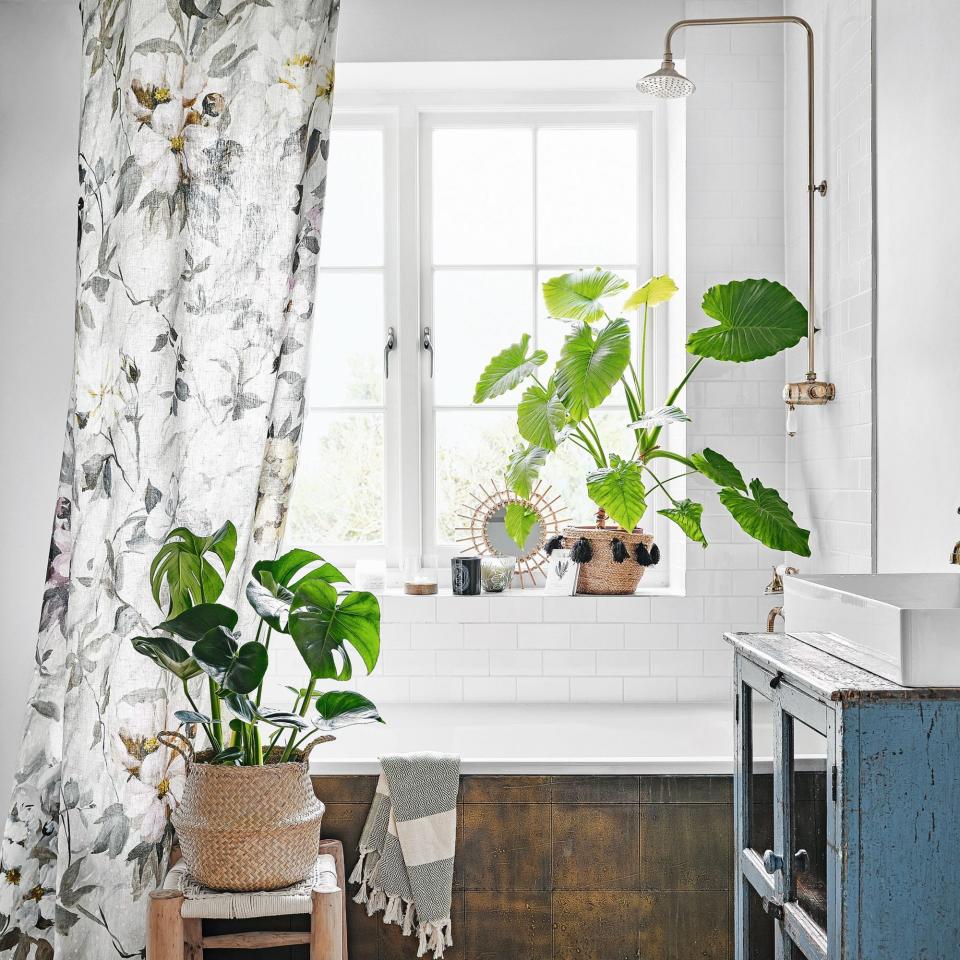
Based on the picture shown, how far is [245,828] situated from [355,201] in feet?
7.04

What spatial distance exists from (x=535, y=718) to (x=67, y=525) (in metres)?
1.44

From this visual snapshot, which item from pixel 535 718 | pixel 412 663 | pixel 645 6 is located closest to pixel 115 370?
pixel 412 663

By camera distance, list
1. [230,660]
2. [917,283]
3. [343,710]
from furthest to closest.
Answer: [917,283] → [343,710] → [230,660]

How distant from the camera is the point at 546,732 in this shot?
9.11ft

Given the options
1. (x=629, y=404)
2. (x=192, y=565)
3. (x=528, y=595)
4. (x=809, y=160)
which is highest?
(x=809, y=160)

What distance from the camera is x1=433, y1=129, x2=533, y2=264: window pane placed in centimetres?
328

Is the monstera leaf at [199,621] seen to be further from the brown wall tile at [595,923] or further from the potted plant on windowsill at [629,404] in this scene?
the potted plant on windowsill at [629,404]

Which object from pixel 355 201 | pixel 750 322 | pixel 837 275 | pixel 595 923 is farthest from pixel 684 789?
pixel 355 201

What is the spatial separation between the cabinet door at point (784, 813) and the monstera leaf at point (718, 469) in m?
0.99

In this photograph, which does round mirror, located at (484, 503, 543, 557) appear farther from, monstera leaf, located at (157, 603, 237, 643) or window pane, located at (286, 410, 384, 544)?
monstera leaf, located at (157, 603, 237, 643)

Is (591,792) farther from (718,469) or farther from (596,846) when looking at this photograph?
(718,469)

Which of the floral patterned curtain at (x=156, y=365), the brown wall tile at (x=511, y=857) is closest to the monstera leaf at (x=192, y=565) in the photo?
the floral patterned curtain at (x=156, y=365)

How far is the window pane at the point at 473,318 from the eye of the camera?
10.8 ft

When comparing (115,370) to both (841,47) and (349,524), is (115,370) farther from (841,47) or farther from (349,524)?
(841,47)
